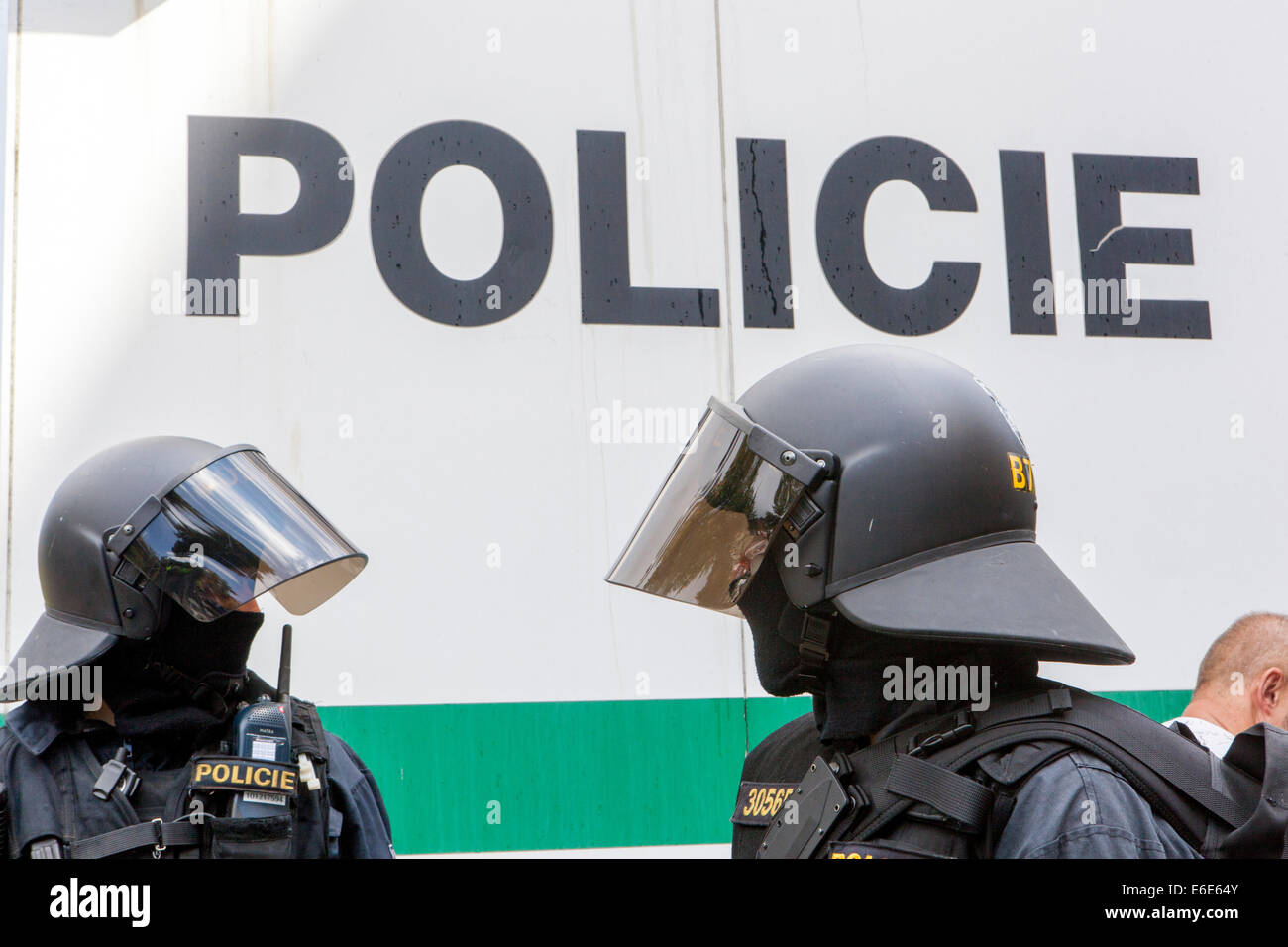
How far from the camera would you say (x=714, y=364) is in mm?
2318

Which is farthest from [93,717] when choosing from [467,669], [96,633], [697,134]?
[697,134]

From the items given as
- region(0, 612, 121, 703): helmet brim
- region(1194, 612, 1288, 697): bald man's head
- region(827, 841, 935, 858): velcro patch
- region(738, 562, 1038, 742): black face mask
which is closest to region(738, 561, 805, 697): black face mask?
region(738, 562, 1038, 742): black face mask

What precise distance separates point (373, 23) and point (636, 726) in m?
1.35

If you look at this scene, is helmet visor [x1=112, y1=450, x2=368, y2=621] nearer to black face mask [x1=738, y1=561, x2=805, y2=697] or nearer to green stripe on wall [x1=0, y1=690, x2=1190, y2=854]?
green stripe on wall [x1=0, y1=690, x2=1190, y2=854]

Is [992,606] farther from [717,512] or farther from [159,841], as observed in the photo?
[159,841]

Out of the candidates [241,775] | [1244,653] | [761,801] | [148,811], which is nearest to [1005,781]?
[761,801]

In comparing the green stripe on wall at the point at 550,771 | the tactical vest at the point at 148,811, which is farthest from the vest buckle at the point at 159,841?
the green stripe on wall at the point at 550,771

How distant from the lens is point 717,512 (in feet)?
4.78

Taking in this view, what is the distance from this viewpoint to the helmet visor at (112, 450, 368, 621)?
1.72m

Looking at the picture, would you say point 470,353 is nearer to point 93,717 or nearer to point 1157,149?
point 93,717

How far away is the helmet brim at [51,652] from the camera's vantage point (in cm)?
170

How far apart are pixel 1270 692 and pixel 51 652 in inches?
85.5

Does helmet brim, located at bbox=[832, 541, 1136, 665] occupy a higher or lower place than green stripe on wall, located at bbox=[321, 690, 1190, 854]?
higher

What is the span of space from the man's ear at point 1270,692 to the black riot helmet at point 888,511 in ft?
4.35
